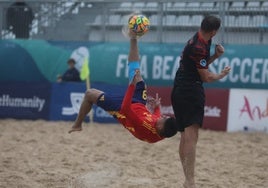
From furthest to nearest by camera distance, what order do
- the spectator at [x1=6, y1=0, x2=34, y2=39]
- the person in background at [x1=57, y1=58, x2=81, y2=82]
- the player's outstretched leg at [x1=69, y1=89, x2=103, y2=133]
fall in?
the spectator at [x1=6, y1=0, x2=34, y2=39] < the person in background at [x1=57, y1=58, x2=81, y2=82] < the player's outstretched leg at [x1=69, y1=89, x2=103, y2=133]

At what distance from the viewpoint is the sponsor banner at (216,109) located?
11.2 metres

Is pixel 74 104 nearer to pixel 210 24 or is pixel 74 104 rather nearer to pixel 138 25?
pixel 138 25

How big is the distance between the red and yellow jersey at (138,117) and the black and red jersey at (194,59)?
59 centimetres

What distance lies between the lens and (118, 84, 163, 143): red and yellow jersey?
5121 millimetres

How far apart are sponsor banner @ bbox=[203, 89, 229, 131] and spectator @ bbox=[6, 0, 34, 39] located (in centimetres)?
543

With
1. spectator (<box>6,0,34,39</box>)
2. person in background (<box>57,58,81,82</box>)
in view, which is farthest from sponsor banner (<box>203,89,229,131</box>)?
spectator (<box>6,0,34,39</box>)

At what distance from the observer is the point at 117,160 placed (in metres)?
7.68

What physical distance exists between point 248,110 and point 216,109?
697 millimetres

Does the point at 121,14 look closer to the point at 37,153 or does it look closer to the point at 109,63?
the point at 109,63

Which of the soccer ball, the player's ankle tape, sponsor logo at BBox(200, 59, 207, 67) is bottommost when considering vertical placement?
the player's ankle tape

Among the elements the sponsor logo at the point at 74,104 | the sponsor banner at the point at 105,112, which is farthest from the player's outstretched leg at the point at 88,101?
the sponsor logo at the point at 74,104

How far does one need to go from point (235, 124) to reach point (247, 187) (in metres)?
4.93

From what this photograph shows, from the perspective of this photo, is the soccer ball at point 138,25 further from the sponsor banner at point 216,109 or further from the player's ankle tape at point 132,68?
the sponsor banner at point 216,109

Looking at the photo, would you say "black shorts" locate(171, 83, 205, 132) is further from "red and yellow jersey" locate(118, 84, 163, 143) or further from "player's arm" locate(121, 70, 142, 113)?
"player's arm" locate(121, 70, 142, 113)
